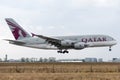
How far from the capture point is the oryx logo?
349 feet

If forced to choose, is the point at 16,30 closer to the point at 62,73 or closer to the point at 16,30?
the point at 16,30

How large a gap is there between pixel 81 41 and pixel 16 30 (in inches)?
879

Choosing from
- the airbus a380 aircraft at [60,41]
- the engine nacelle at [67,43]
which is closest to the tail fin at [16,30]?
the airbus a380 aircraft at [60,41]

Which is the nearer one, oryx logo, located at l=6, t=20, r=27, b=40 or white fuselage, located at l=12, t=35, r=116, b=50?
white fuselage, located at l=12, t=35, r=116, b=50

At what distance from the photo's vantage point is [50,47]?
10094 cm

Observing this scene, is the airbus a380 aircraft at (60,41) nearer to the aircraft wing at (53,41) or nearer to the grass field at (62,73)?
the aircraft wing at (53,41)

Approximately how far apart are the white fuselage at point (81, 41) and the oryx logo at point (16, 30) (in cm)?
368

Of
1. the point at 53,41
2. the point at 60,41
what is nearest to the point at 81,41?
the point at 60,41

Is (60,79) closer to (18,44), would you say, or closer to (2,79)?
(2,79)

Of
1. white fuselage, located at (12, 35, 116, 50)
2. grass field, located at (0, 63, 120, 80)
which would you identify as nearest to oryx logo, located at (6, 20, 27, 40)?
white fuselage, located at (12, 35, 116, 50)

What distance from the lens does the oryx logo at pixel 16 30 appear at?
106312 millimetres

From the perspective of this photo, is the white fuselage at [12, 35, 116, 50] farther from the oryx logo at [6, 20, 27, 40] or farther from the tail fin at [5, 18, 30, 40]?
the oryx logo at [6, 20, 27, 40]

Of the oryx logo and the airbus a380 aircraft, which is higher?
the oryx logo

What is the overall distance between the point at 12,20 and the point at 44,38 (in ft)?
55.8
